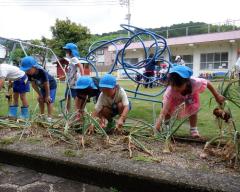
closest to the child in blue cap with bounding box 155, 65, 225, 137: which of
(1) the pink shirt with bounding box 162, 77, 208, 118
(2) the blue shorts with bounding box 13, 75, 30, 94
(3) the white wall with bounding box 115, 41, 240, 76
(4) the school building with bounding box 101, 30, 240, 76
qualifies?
(1) the pink shirt with bounding box 162, 77, 208, 118

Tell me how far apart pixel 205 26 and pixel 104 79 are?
23361 millimetres

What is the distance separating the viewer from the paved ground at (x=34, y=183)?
2.32 metres

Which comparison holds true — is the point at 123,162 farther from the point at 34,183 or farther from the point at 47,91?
the point at 47,91

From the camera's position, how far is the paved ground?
2.32 m

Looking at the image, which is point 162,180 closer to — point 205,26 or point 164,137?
point 164,137

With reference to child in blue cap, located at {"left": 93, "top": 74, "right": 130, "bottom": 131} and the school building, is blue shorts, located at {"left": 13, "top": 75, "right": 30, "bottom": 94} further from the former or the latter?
the school building

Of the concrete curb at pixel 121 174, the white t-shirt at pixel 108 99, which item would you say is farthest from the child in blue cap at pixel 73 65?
the concrete curb at pixel 121 174

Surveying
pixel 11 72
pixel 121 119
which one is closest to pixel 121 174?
pixel 121 119

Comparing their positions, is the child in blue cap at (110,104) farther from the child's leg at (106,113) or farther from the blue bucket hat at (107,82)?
the blue bucket hat at (107,82)

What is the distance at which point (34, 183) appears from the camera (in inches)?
96.3

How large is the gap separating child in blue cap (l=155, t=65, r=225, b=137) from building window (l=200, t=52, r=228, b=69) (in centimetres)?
2298

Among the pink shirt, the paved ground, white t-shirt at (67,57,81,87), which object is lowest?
the paved ground

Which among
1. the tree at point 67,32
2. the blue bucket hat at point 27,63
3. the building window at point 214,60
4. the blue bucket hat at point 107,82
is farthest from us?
the tree at point 67,32

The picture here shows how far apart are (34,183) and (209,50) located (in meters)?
25.6
